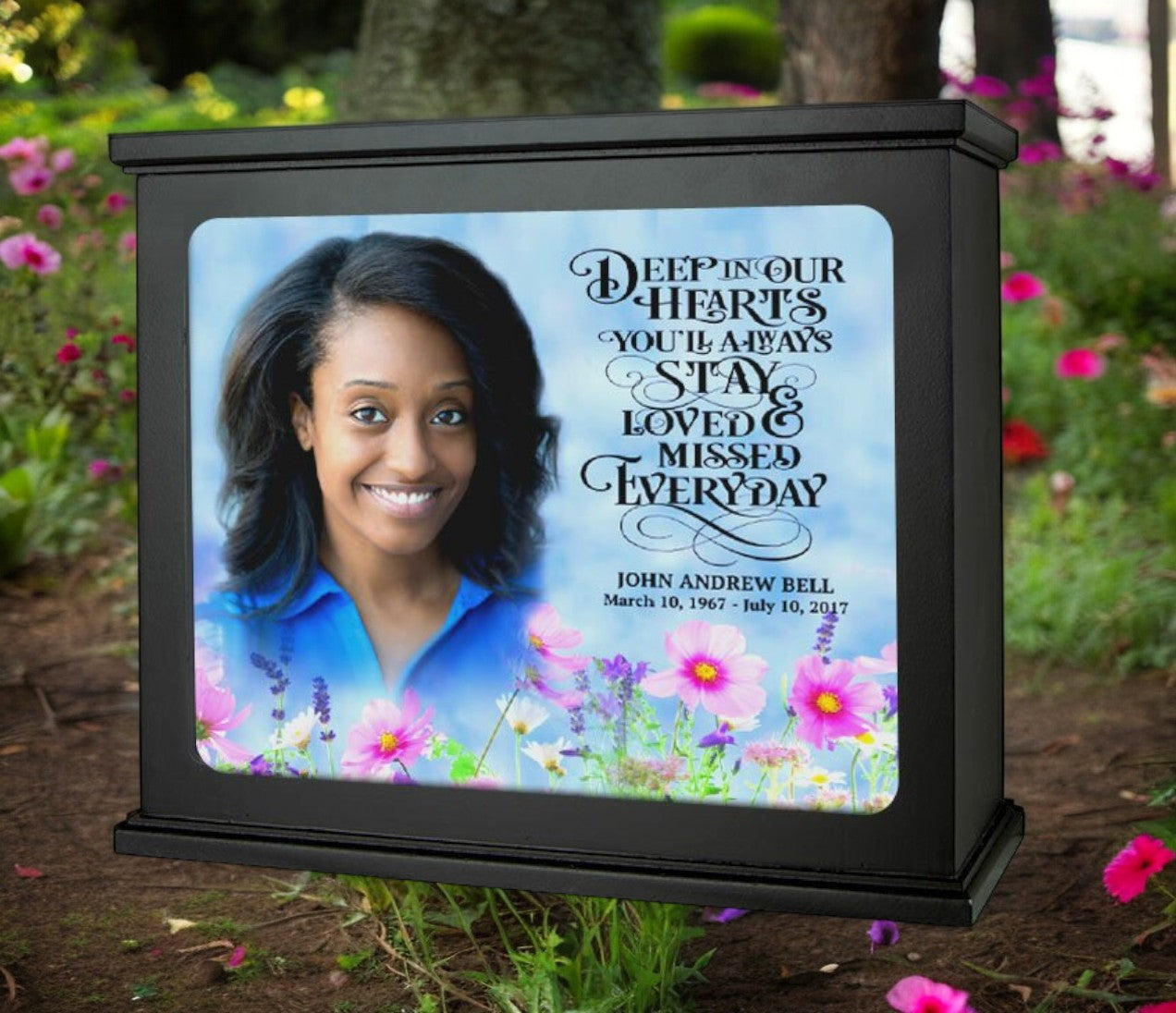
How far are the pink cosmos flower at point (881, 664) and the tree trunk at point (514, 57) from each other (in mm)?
2927

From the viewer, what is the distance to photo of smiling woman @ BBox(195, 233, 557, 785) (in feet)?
7.86

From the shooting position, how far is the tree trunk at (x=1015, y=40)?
31.8ft

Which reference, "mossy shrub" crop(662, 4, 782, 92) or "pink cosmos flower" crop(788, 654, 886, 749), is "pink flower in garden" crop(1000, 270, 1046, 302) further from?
"mossy shrub" crop(662, 4, 782, 92)

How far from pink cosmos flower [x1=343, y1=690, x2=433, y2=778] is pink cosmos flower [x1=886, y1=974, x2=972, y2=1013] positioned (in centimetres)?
78

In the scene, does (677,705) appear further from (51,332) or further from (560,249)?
(51,332)

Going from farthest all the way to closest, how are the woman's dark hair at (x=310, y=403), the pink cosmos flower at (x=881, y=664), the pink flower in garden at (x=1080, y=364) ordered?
the pink flower in garden at (x=1080, y=364)
the woman's dark hair at (x=310, y=403)
the pink cosmos flower at (x=881, y=664)

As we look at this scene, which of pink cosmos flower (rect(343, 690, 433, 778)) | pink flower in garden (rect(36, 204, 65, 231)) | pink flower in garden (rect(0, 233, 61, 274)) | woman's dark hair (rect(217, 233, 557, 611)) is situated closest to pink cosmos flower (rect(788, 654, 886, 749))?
woman's dark hair (rect(217, 233, 557, 611))

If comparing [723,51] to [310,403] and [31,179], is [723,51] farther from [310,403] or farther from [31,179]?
[310,403]

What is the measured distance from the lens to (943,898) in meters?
2.24

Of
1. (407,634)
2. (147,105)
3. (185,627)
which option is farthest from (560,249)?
(147,105)

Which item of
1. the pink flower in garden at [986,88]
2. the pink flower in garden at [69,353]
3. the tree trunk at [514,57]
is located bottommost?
the pink flower in garden at [69,353]

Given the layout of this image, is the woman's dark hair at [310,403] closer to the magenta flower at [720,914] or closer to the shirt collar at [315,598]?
the shirt collar at [315,598]

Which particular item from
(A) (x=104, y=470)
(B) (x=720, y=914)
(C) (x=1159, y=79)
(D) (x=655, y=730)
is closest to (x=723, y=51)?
(C) (x=1159, y=79)

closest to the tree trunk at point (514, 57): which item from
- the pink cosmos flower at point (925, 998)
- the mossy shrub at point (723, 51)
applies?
the pink cosmos flower at point (925, 998)
